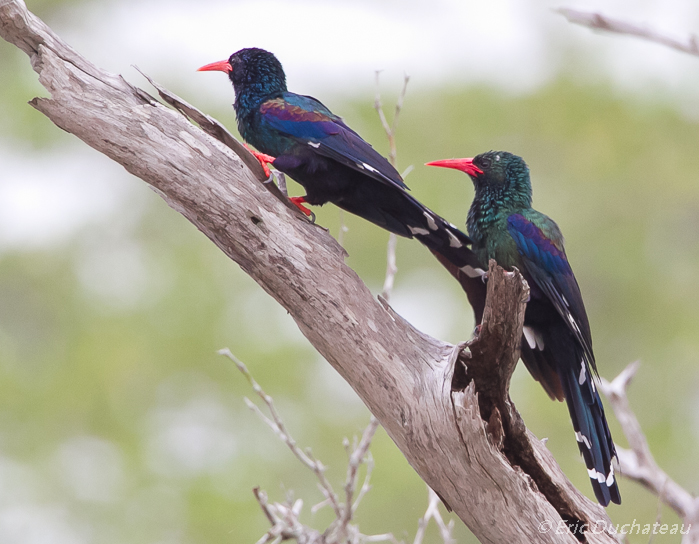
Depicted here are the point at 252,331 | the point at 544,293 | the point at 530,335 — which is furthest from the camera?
the point at 252,331

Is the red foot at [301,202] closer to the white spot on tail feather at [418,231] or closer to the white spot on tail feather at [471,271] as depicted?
the white spot on tail feather at [418,231]

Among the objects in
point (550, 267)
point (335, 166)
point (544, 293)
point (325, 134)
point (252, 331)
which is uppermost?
point (325, 134)

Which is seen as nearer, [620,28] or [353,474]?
[620,28]

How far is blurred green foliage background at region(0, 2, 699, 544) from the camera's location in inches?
309

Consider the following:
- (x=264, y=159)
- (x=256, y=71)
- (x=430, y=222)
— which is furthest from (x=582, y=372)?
(x=256, y=71)

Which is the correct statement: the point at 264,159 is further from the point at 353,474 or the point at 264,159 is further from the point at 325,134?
the point at 353,474

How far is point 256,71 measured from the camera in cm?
349

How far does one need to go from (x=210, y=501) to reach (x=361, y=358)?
17.2 ft

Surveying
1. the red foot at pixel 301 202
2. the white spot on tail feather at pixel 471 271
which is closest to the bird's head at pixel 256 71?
the red foot at pixel 301 202

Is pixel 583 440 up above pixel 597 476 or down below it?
above

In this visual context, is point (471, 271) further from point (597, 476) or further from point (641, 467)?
point (641, 467)

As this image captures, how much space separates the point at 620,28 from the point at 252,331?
6346 mm

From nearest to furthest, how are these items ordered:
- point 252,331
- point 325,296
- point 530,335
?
point 325,296, point 530,335, point 252,331

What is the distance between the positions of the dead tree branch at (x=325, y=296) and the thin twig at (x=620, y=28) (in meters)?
1.10
